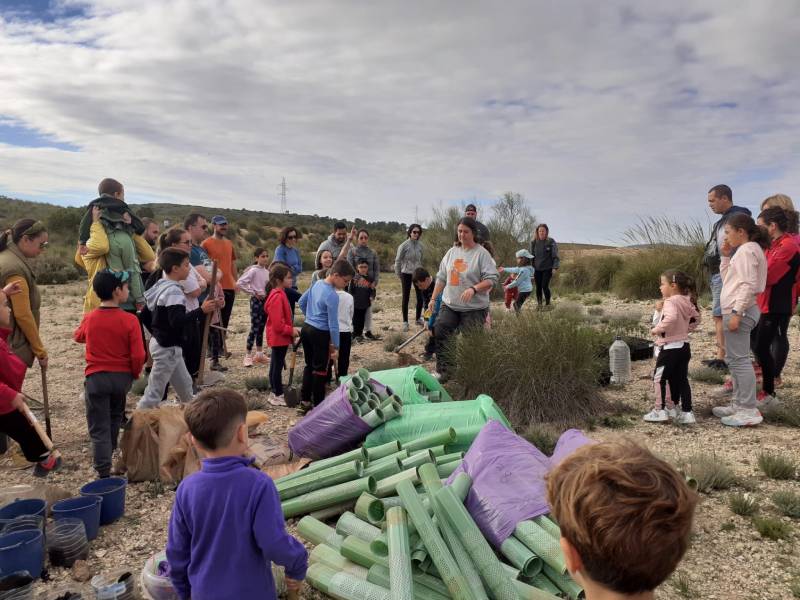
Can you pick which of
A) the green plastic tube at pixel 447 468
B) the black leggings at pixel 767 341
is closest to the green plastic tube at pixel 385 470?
the green plastic tube at pixel 447 468

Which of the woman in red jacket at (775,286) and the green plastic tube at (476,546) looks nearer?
the green plastic tube at (476,546)

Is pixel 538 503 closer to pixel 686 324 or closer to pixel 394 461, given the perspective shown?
pixel 394 461

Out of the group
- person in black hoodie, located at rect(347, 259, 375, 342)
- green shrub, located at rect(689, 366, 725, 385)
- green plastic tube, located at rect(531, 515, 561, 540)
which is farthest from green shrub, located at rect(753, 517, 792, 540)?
person in black hoodie, located at rect(347, 259, 375, 342)

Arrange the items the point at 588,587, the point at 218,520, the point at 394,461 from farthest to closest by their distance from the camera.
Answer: the point at 394,461 < the point at 218,520 < the point at 588,587

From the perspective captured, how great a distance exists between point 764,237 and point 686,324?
1.07 meters

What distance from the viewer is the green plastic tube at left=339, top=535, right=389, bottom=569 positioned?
10.3ft

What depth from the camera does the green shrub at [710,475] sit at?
4.19m

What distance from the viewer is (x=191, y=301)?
6.14 metres

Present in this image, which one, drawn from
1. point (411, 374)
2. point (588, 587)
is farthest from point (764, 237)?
point (588, 587)

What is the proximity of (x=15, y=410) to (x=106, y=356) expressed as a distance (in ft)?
2.53

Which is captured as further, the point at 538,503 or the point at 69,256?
the point at 69,256

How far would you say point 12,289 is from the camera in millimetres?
4777

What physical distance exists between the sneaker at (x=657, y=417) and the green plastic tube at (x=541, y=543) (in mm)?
3092

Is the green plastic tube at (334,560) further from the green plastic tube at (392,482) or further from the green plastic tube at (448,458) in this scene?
the green plastic tube at (448,458)
